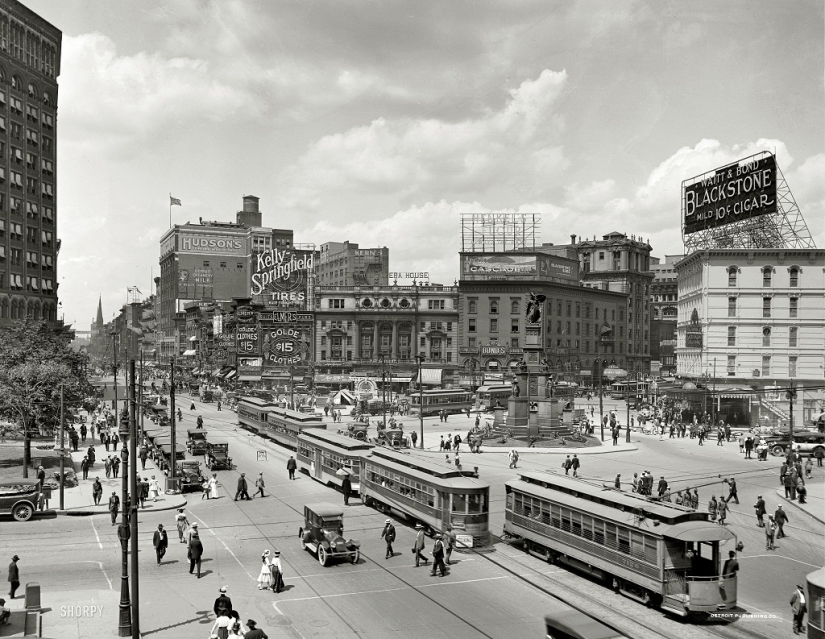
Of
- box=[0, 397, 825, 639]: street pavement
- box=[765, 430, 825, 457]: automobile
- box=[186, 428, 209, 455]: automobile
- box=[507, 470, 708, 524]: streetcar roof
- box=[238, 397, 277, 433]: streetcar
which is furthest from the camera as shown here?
box=[238, 397, 277, 433]: streetcar

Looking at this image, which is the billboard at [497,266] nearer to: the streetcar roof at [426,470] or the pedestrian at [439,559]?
the streetcar roof at [426,470]

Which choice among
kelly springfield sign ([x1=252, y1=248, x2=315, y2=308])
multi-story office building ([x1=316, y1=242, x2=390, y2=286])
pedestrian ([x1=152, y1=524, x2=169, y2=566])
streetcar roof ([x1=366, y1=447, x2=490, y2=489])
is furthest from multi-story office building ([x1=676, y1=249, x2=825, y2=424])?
multi-story office building ([x1=316, y1=242, x2=390, y2=286])

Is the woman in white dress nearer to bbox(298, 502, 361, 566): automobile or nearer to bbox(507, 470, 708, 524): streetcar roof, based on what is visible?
bbox(298, 502, 361, 566): automobile

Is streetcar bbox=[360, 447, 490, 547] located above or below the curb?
above

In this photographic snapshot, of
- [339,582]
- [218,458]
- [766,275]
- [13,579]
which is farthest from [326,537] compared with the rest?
[766,275]

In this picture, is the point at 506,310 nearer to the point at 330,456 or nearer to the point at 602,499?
the point at 330,456
